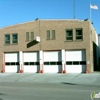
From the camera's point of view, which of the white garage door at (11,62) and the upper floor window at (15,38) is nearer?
the upper floor window at (15,38)

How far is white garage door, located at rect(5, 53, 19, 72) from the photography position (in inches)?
1337

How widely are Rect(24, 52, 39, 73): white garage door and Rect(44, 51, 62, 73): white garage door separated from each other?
1.32m

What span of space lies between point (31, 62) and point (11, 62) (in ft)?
10.7

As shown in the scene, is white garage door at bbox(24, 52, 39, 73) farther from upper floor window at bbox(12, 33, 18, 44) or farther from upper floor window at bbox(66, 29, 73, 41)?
upper floor window at bbox(66, 29, 73, 41)

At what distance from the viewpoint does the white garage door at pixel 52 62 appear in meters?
31.9

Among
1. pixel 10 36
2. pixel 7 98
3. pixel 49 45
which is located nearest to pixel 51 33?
pixel 49 45

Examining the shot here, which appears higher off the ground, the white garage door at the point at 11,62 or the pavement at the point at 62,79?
the white garage door at the point at 11,62

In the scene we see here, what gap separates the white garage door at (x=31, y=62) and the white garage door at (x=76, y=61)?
4.47 metres

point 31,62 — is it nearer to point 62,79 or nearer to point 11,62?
point 11,62

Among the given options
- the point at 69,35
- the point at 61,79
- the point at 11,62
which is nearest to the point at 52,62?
the point at 69,35

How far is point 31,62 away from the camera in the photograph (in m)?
33.0

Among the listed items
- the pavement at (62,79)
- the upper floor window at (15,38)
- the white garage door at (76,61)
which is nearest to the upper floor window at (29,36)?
the upper floor window at (15,38)

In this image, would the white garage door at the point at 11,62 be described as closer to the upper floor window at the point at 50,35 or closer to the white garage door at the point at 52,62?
the white garage door at the point at 52,62

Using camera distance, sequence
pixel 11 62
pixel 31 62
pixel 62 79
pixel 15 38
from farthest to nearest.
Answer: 1. pixel 11 62
2. pixel 15 38
3. pixel 31 62
4. pixel 62 79
